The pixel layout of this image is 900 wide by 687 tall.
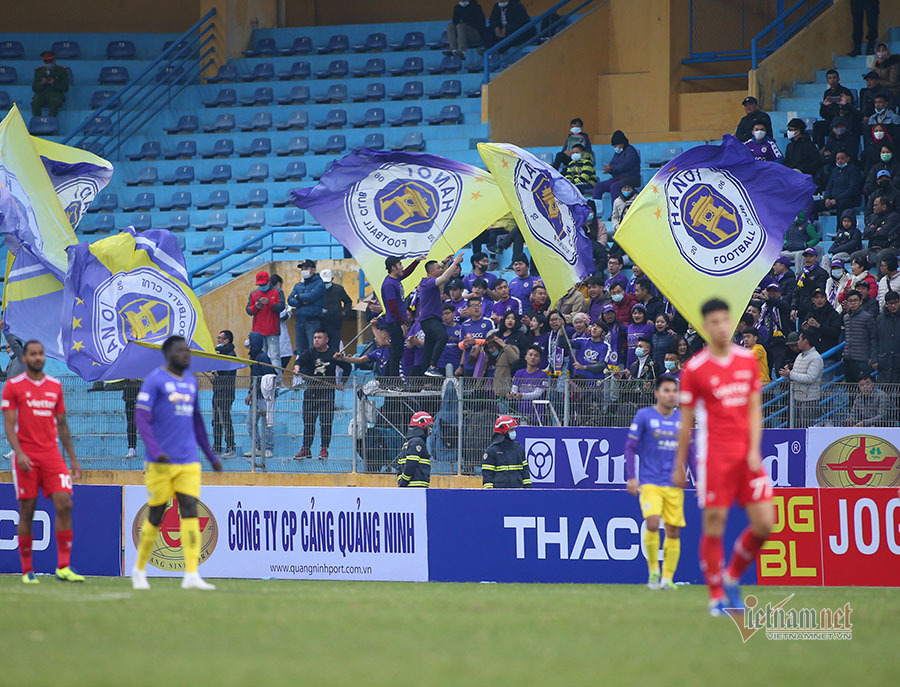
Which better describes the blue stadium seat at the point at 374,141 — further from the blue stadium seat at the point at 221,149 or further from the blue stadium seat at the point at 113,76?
the blue stadium seat at the point at 113,76

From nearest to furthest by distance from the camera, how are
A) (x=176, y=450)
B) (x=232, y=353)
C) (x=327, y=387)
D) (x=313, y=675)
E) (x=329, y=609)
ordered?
1. (x=313, y=675)
2. (x=329, y=609)
3. (x=176, y=450)
4. (x=327, y=387)
5. (x=232, y=353)

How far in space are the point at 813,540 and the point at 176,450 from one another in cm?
722

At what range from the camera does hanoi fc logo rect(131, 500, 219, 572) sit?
53.2ft

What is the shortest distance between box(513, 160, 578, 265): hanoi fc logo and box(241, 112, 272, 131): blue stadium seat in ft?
43.0

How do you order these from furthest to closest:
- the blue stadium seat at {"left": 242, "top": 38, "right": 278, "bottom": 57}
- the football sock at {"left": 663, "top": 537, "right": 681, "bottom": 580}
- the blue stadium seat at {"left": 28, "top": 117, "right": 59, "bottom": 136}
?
the blue stadium seat at {"left": 242, "top": 38, "right": 278, "bottom": 57}
the blue stadium seat at {"left": 28, "top": 117, "right": 59, "bottom": 136}
the football sock at {"left": 663, "top": 537, "right": 681, "bottom": 580}

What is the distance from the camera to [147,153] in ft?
98.5

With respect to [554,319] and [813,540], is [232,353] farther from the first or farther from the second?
[813,540]

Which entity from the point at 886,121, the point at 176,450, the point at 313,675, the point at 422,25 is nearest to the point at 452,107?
the point at 422,25

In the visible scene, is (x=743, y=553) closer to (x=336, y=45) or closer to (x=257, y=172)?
(x=257, y=172)

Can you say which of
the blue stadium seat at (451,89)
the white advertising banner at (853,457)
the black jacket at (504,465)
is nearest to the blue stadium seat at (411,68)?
the blue stadium seat at (451,89)

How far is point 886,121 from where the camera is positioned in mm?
22906

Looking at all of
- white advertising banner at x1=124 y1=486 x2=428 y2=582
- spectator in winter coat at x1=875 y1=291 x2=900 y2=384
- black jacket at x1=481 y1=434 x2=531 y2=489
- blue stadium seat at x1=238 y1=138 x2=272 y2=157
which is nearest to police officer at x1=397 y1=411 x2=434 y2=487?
black jacket at x1=481 y1=434 x2=531 y2=489

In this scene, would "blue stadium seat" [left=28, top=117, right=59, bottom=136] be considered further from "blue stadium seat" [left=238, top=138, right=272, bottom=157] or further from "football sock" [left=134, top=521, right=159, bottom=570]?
"football sock" [left=134, top=521, right=159, bottom=570]

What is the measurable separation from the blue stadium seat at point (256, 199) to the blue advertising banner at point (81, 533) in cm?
1285
